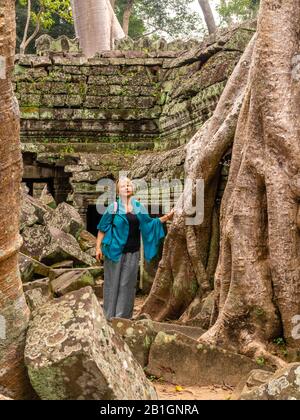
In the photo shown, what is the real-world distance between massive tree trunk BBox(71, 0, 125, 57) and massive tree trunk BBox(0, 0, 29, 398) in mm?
11690

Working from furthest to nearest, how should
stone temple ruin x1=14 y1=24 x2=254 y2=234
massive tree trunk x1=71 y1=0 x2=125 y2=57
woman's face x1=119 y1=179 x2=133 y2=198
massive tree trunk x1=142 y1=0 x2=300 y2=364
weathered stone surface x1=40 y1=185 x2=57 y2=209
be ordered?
1. massive tree trunk x1=71 y1=0 x2=125 y2=57
2. weathered stone surface x1=40 y1=185 x2=57 y2=209
3. stone temple ruin x1=14 y1=24 x2=254 y2=234
4. woman's face x1=119 y1=179 x2=133 y2=198
5. massive tree trunk x1=142 y1=0 x2=300 y2=364

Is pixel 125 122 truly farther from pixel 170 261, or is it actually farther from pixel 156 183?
pixel 170 261

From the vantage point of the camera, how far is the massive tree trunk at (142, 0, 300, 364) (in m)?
4.38

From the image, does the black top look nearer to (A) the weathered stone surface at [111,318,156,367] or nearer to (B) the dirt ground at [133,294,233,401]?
(A) the weathered stone surface at [111,318,156,367]

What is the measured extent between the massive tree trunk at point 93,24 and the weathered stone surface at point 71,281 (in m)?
8.65

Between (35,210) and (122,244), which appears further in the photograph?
(35,210)

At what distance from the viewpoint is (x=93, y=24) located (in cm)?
1473

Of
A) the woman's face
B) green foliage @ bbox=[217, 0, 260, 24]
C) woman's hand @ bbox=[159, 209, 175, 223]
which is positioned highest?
green foliage @ bbox=[217, 0, 260, 24]

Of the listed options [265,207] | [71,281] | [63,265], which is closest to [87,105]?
[63,265]

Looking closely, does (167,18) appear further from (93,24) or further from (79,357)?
(79,357)

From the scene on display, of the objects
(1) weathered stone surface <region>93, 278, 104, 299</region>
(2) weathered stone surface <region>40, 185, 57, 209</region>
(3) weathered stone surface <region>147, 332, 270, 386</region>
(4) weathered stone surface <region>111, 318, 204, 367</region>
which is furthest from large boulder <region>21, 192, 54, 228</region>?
(3) weathered stone surface <region>147, 332, 270, 386</region>

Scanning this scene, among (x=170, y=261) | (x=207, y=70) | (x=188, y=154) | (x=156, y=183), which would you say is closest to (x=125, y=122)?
(x=207, y=70)

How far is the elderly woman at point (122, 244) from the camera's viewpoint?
17.8 feet

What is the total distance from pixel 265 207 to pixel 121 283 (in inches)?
57.2
